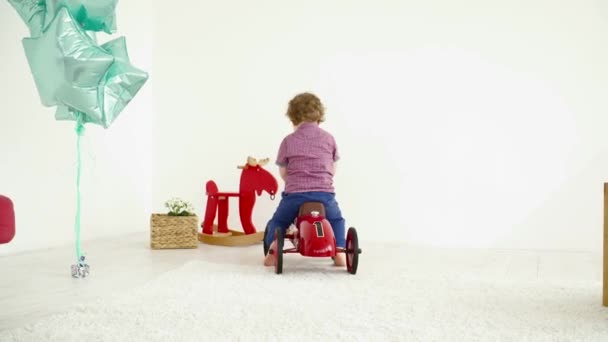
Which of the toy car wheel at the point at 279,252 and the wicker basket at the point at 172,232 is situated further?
the wicker basket at the point at 172,232

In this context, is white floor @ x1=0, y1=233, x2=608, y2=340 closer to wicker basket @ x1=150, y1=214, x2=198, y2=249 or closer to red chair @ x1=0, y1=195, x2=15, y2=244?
wicker basket @ x1=150, y1=214, x2=198, y2=249

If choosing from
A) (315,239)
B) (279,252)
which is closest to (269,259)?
(279,252)

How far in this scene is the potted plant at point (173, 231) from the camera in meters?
3.76

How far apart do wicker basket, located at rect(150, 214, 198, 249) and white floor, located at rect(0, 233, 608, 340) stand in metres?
0.09

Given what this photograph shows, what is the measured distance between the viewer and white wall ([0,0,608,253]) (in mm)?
3951

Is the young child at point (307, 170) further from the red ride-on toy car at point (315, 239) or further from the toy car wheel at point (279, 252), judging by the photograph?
the toy car wheel at point (279, 252)

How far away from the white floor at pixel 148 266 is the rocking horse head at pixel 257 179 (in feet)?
1.25

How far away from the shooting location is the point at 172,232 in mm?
3797

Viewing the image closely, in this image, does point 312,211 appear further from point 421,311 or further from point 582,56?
point 582,56

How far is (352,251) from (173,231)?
1294mm

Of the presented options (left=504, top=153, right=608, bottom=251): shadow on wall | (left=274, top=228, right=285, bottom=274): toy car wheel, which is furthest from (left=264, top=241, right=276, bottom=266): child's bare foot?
(left=504, top=153, right=608, bottom=251): shadow on wall

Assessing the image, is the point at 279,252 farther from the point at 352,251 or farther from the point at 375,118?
the point at 375,118

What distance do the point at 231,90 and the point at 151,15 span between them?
0.90 meters

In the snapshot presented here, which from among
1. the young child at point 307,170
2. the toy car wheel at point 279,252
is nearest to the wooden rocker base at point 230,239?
the young child at point 307,170
